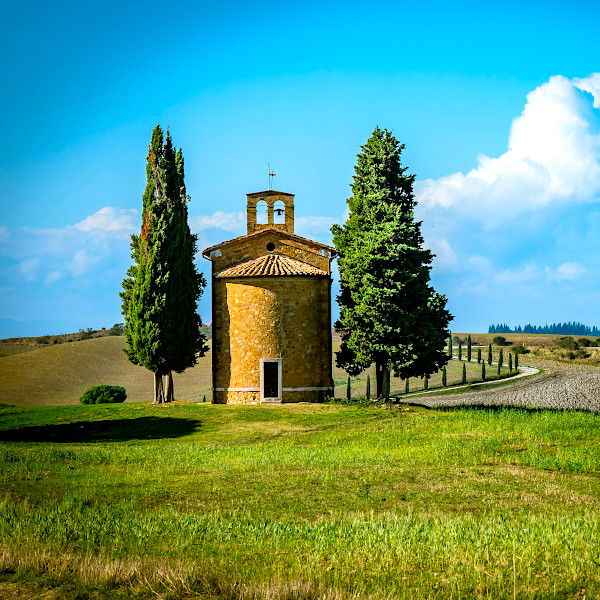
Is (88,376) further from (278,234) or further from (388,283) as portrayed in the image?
(388,283)

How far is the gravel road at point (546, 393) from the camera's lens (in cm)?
4138

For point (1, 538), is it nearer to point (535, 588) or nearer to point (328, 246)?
point (535, 588)

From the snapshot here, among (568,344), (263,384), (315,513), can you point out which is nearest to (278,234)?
(263,384)

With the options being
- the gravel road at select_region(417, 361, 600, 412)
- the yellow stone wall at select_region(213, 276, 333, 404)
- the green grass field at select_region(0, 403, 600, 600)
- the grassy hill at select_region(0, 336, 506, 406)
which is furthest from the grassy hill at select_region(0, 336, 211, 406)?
the green grass field at select_region(0, 403, 600, 600)

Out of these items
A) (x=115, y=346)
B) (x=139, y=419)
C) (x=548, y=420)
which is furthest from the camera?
(x=115, y=346)

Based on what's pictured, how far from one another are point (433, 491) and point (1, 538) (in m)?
9.06

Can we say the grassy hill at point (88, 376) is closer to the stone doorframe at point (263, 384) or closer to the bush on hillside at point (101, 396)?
the bush on hillside at point (101, 396)

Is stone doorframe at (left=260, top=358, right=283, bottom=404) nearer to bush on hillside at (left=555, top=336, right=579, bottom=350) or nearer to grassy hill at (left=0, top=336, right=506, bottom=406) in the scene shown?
grassy hill at (left=0, top=336, right=506, bottom=406)

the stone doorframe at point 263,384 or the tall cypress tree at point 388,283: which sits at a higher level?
the tall cypress tree at point 388,283

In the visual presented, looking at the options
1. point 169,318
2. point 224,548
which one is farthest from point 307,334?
point 224,548

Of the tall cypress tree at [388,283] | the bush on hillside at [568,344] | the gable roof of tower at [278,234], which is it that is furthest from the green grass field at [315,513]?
the bush on hillside at [568,344]

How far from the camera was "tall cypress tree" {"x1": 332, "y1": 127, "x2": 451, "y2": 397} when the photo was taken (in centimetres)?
3322

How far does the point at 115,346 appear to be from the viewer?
88.1 meters

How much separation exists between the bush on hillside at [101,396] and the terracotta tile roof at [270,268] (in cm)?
1659
